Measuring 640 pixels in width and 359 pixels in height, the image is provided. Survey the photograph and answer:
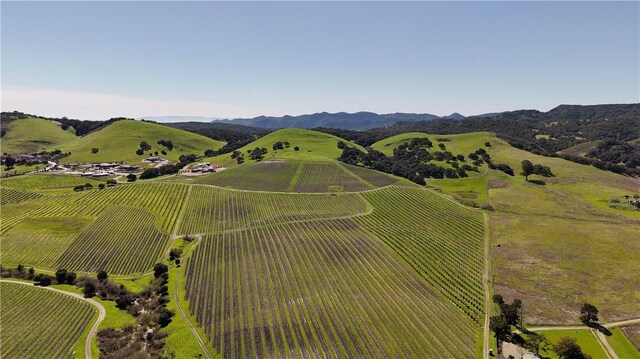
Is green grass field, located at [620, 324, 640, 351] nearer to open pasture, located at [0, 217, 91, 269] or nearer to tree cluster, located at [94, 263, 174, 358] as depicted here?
tree cluster, located at [94, 263, 174, 358]

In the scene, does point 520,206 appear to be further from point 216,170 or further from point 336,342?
point 216,170

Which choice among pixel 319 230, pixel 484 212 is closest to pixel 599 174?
pixel 484 212

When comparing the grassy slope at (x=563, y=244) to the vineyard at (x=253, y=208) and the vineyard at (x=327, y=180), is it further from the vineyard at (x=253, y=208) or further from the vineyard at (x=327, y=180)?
the vineyard at (x=253, y=208)

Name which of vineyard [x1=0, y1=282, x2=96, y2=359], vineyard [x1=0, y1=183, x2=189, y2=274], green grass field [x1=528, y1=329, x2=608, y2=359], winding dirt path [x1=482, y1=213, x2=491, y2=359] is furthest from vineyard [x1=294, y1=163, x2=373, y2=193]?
vineyard [x1=0, y1=282, x2=96, y2=359]

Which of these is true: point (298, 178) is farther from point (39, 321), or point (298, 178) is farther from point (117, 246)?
point (39, 321)

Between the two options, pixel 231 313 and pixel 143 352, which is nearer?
pixel 143 352

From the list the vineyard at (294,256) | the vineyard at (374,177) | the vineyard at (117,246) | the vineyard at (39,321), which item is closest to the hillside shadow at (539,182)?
the vineyard at (294,256)
